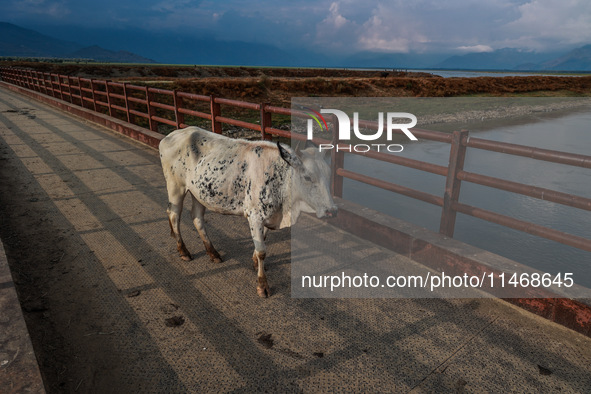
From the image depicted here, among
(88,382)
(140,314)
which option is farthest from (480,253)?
(88,382)

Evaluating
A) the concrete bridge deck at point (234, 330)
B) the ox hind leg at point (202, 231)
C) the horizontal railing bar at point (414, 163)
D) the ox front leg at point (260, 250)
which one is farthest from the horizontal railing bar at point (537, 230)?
the ox hind leg at point (202, 231)

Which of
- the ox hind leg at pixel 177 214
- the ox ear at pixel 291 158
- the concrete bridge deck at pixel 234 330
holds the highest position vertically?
the ox ear at pixel 291 158

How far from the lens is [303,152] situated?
10.4 feet

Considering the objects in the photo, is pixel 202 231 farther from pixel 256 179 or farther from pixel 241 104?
pixel 241 104

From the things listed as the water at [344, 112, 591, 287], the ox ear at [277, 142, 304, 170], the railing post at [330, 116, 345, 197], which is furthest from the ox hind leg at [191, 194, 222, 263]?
the water at [344, 112, 591, 287]

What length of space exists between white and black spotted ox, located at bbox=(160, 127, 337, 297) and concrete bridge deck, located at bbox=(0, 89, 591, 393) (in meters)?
0.50

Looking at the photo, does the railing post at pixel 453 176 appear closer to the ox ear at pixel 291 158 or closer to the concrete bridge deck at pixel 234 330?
the concrete bridge deck at pixel 234 330

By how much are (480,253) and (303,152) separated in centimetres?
175

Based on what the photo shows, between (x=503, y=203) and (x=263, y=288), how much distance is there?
7447mm

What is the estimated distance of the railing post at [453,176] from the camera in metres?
3.59

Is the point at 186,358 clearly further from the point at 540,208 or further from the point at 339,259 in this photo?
the point at 540,208

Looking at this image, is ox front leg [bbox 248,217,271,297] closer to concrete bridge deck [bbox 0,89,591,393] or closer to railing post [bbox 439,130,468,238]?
concrete bridge deck [bbox 0,89,591,393]

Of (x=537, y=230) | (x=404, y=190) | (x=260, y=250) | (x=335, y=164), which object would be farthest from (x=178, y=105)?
(x=537, y=230)

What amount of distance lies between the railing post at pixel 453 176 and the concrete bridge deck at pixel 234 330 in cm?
64
